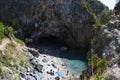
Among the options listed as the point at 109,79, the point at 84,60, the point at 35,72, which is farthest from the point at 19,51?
the point at 109,79

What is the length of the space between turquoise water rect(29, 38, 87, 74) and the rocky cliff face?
7.84m

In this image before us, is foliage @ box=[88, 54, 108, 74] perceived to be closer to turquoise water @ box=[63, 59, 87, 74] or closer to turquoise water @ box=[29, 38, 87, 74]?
turquoise water @ box=[63, 59, 87, 74]

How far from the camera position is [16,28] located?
8319 cm

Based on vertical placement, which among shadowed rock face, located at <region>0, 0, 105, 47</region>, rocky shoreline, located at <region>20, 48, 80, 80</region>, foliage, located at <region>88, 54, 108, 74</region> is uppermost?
shadowed rock face, located at <region>0, 0, 105, 47</region>

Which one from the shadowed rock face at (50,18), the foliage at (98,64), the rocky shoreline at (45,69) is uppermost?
Answer: the shadowed rock face at (50,18)

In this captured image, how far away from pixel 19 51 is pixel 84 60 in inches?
732

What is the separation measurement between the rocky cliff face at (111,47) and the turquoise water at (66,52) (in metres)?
7.84

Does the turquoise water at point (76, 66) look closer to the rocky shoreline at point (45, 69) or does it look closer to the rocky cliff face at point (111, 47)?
the rocky shoreline at point (45, 69)

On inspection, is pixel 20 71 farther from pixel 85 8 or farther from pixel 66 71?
pixel 85 8

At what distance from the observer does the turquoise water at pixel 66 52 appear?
7094cm

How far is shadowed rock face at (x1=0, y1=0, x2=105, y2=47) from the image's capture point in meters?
82.9

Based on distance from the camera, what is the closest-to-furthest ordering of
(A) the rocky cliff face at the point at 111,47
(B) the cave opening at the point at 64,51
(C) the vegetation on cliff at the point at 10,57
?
(A) the rocky cliff face at the point at 111,47, (C) the vegetation on cliff at the point at 10,57, (B) the cave opening at the point at 64,51

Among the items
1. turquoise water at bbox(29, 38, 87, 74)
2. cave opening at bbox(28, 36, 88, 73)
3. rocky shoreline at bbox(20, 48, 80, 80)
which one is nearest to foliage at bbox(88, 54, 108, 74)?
rocky shoreline at bbox(20, 48, 80, 80)

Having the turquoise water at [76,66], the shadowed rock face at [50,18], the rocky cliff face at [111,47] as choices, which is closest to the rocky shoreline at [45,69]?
the turquoise water at [76,66]
